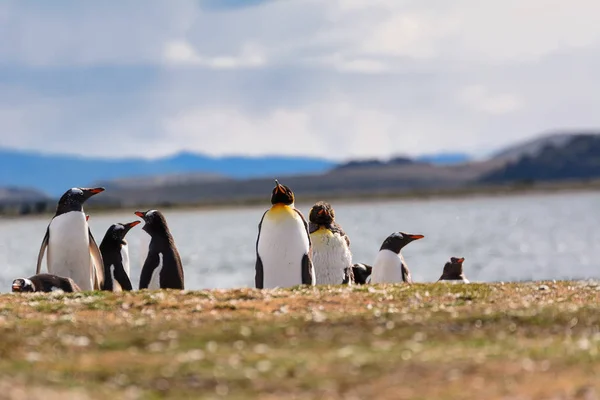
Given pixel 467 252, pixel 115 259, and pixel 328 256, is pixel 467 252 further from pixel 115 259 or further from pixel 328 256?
pixel 328 256

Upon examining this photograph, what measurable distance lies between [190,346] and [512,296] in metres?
6.67

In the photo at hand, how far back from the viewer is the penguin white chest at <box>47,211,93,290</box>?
21375 mm

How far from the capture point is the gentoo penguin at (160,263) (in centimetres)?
2125

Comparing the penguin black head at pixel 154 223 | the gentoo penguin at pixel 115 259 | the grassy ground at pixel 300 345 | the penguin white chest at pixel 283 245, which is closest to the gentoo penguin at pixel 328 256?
the penguin white chest at pixel 283 245

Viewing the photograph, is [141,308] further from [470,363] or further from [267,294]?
[470,363]

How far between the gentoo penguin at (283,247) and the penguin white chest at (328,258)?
104 centimetres

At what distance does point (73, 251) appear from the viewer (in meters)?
21.3

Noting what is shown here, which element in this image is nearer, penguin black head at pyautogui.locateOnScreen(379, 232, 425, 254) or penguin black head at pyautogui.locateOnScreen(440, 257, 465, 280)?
penguin black head at pyautogui.locateOnScreen(440, 257, 465, 280)

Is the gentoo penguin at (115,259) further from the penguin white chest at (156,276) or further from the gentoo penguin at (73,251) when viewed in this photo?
the penguin white chest at (156,276)

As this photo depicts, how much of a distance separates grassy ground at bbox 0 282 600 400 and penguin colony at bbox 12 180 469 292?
10.8 feet

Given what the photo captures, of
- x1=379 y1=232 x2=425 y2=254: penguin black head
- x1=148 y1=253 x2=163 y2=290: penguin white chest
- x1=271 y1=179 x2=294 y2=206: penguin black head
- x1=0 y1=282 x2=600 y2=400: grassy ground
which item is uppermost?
x1=271 y1=179 x2=294 y2=206: penguin black head

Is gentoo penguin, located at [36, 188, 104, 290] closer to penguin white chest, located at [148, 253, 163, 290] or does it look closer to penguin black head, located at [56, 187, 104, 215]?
penguin black head, located at [56, 187, 104, 215]

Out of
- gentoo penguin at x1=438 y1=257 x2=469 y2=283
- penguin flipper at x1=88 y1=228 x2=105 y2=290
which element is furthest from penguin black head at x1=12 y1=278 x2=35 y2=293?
gentoo penguin at x1=438 y1=257 x2=469 y2=283

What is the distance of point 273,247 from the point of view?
20.5 meters
